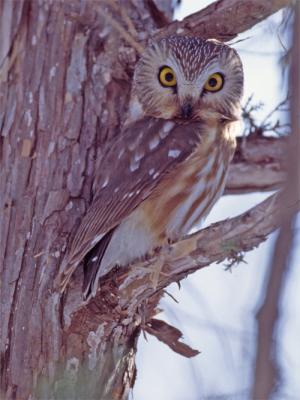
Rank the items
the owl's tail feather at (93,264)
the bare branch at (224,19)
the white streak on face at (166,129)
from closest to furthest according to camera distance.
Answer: the owl's tail feather at (93,264), the white streak on face at (166,129), the bare branch at (224,19)

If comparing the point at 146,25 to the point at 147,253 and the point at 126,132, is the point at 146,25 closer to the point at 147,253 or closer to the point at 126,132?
the point at 126,132

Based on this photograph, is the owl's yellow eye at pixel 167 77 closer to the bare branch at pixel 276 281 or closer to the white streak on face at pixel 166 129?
the white streak on face at pixel 166 129

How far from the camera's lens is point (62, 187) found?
313 cm

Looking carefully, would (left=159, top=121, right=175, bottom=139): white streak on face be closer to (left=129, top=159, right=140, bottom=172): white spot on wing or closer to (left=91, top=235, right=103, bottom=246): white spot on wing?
(left=129, top=159, right=140, bottom=172): white spot on wing

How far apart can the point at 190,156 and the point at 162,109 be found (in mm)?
508

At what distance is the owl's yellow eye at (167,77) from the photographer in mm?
3525

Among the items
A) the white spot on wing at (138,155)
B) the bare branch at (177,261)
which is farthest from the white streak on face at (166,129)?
the bare branch at (177,261)

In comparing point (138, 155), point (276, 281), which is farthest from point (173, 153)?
point (276, 281)

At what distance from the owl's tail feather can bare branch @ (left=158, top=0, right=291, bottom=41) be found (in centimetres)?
116

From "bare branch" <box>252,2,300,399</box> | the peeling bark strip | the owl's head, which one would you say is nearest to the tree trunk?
the peeling bark strip

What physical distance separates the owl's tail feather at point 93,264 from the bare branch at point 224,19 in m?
1.16

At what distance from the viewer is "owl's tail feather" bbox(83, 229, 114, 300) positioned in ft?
8.99

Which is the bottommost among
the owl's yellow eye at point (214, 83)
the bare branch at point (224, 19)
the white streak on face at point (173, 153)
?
the white streak on face at point (173, 153)

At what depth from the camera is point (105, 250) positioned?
115 inches
